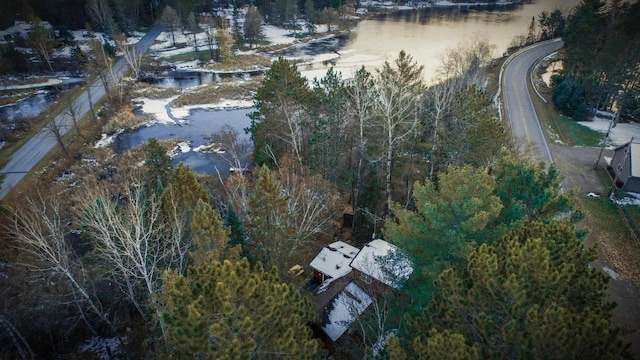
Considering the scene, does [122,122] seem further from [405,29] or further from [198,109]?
[405,29]

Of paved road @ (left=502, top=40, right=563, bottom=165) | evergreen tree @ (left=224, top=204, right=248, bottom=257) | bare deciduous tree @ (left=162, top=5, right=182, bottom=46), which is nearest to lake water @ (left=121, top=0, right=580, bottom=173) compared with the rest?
paved road @ (left=502, top=40, right=563, bottom=165)

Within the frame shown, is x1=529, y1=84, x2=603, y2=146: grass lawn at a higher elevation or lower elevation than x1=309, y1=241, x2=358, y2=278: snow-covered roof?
higher

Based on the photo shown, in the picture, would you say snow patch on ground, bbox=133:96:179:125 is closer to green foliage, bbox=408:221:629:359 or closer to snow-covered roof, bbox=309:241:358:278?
snow-covered roof, bbox=309:241:358:278

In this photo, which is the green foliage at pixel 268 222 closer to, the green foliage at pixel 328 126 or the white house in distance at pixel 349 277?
the white house in distance at pixel 349 277

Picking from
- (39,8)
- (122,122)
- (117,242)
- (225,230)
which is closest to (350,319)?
(225,230)

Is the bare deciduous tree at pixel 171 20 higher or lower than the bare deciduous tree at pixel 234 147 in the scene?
higher

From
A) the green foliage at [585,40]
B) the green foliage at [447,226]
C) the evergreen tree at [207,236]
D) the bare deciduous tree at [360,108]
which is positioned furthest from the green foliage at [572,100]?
the evergreen tree at [207,236]

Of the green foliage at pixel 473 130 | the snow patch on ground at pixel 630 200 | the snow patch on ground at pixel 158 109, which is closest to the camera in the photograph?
the green foliage at pixel 473 130
